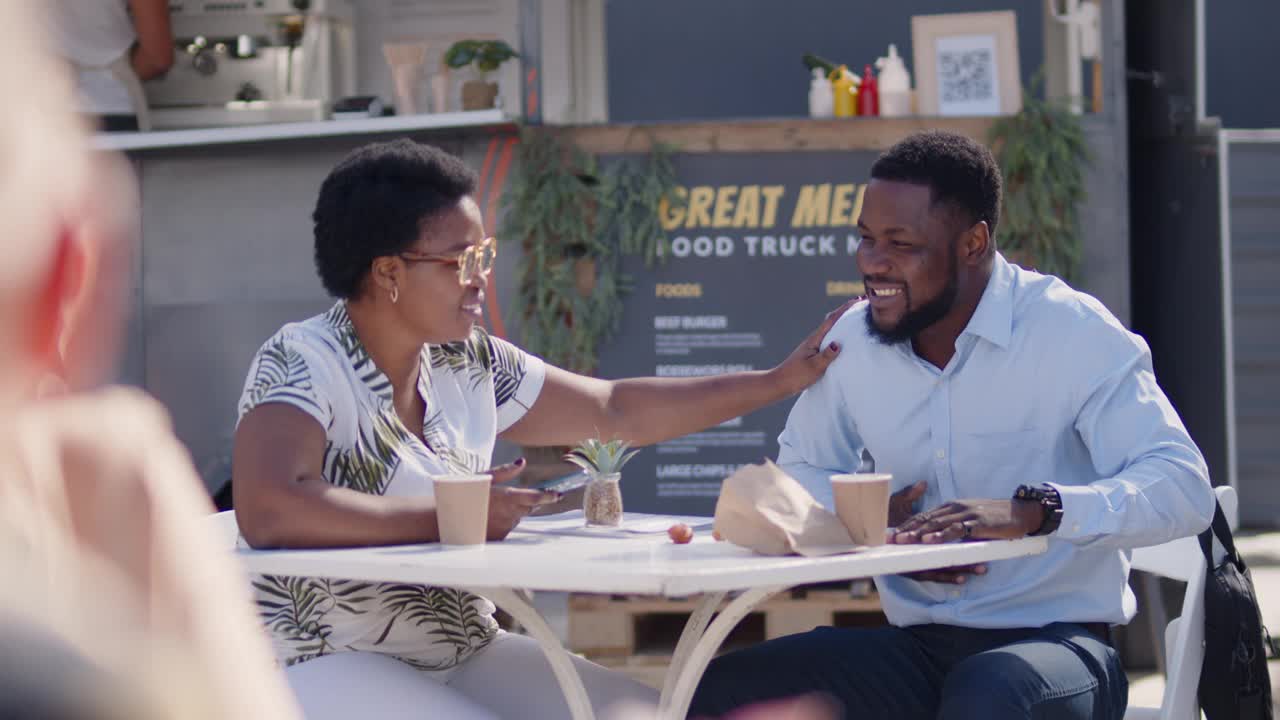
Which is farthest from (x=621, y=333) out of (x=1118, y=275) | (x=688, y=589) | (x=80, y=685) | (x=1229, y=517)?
(x=80, y=685)

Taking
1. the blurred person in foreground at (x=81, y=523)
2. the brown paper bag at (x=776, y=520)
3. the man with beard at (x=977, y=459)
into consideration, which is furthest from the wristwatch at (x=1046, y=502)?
the blurred person in foreground at (x=81, y=523)

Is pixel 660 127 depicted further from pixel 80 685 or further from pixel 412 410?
pixel 80 685

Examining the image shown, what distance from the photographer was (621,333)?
18.5ft

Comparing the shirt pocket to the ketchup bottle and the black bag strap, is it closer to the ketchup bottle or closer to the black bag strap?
the black bag strap

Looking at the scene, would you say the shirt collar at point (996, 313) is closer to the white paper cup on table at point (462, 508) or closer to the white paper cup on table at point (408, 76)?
the white paper cup on table at point (462, 508)

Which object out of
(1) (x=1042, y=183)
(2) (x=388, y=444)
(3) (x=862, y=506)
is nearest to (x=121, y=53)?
(1) (x=1042, y=183)

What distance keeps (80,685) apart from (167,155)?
5715mm

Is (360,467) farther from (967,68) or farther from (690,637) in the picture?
(967,68)

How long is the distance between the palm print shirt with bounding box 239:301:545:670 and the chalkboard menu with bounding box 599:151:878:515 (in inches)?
108

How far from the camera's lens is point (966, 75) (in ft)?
19.3

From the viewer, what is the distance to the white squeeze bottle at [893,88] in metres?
5.80

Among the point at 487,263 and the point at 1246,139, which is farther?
the point at 1246,139

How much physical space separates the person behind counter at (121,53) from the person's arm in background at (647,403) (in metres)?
3.89

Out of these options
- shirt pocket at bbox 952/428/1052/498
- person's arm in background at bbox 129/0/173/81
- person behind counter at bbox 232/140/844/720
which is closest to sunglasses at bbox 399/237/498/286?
person behind counter at bbox 232/140/844/720
